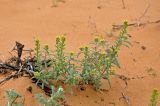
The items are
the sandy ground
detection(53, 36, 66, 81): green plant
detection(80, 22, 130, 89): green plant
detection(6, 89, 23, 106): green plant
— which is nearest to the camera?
detection(6, 89, 23, 106): green plant

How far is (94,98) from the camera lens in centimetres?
347

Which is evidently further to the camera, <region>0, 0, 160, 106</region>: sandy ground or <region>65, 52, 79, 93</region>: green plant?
<region>0, 0, 160, 106</region>: sandy ground

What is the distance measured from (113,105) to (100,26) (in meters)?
1.51

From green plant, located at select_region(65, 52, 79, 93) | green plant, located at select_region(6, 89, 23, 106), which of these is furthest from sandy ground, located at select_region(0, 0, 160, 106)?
green plant, located at select_region(6, 89, 23, 106)

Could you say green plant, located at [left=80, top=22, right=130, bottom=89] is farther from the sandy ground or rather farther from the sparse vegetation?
the sandy ground

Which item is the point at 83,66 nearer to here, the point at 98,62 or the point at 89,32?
the point at 98,62

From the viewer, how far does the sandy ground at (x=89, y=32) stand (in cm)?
351

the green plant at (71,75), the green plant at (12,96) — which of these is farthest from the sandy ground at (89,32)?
the green plant at (12,96)

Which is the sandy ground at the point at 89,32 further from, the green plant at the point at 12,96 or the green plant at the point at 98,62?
the green plant at the point at 12,96

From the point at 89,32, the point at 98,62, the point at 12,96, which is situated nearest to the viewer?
the point at 12,96

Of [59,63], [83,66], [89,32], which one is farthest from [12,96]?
[89,32]

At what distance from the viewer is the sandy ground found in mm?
3512

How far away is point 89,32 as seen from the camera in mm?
4613

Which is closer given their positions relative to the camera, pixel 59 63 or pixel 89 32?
pixel 59 63
